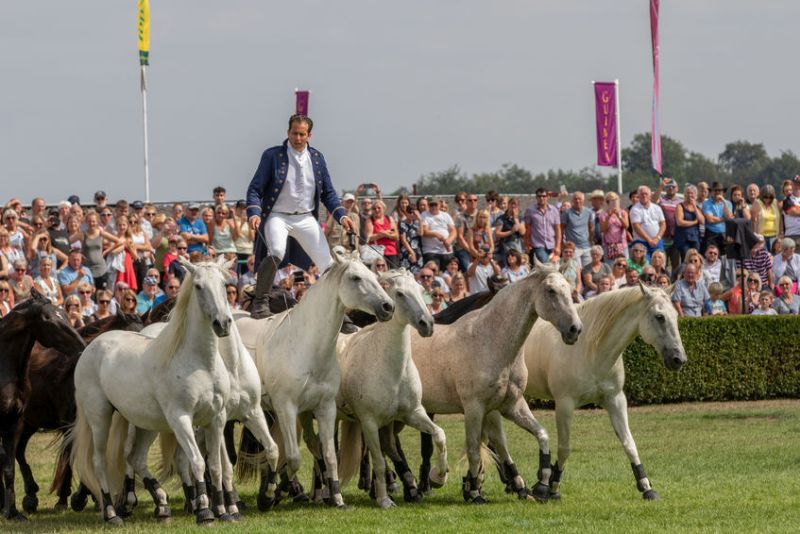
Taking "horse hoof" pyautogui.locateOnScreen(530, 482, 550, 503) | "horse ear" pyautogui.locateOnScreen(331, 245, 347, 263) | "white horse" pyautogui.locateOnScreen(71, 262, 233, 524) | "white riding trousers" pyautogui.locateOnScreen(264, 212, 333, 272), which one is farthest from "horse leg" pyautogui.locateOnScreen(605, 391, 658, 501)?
"white horse" pyautogui.locateOnScreen(71, 262, 233, 524)

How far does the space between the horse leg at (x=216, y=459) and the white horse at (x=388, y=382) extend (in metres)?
1.38

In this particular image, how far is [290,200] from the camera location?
43.8ft

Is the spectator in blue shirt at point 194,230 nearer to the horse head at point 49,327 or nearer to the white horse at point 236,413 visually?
the horse head at point 49,327

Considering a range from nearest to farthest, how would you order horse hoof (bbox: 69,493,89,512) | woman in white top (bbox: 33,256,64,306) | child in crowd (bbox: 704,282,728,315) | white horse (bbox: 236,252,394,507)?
white horse (bbox: 236,252,394,507), horse hoof (bbox: 69,493,89,512), woman in white top (bbox: 33,256,64,306), child in crowd (bbox: 704,282,728,315)

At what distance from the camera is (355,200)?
2142 centimetres

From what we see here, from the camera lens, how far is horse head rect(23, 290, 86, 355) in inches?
488

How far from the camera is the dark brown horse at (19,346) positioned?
12383mm

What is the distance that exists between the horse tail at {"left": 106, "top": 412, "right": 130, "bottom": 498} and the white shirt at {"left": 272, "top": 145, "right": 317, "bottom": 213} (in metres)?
2.57

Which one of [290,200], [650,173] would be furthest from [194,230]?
[650,173]

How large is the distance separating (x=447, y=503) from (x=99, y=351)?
10.5 ft

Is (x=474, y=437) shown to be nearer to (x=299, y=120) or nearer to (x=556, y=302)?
(x=556, y=302)

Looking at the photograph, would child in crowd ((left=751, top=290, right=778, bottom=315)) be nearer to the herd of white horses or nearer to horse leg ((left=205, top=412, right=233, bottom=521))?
the herd of white horses

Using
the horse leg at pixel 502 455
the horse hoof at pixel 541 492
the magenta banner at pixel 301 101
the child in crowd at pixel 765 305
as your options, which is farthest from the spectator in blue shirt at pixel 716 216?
the horse hoof at pixel 541 492

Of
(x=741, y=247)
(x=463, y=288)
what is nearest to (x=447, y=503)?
(x=463, y=288)
